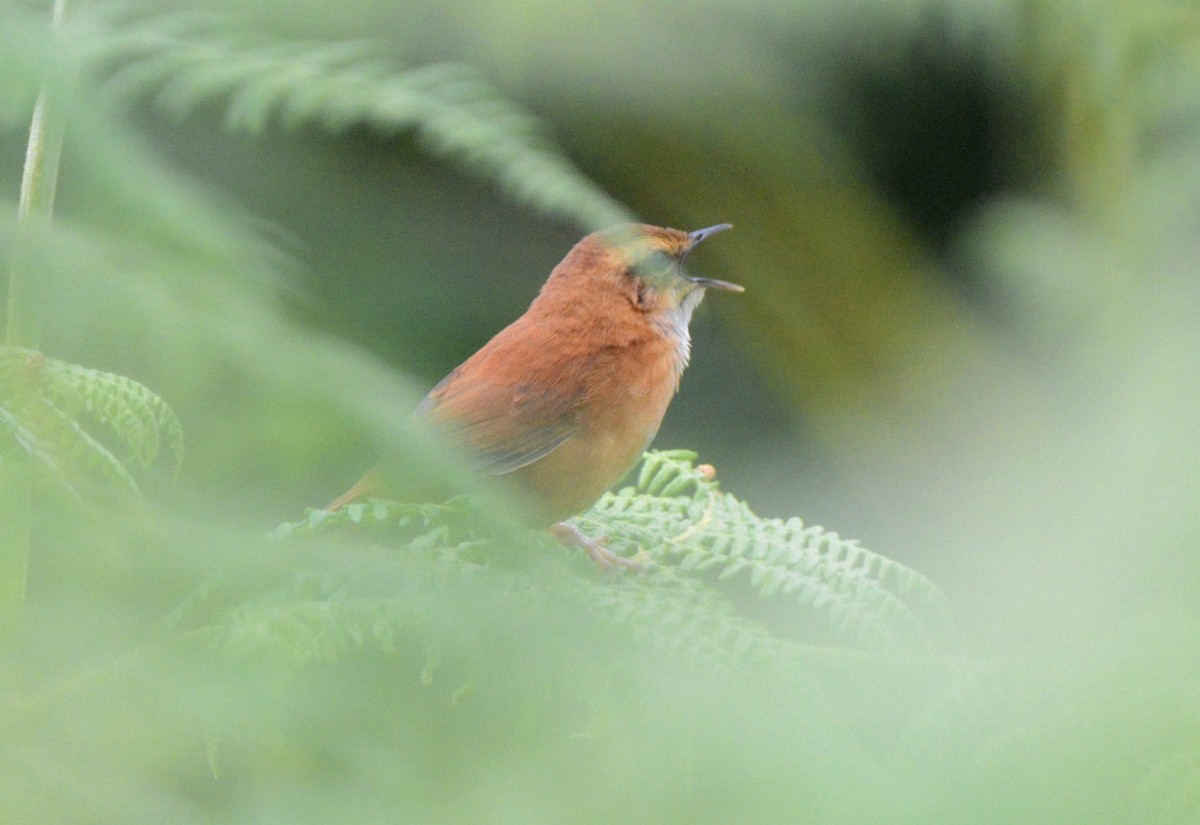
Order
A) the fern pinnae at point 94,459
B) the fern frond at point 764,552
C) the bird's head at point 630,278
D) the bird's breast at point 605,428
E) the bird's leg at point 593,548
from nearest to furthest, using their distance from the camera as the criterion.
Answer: the fern pinnae at point 94,459 < the fern frond at point 764,552 < the bird's leg at point 593,548 < the bird's breast at point 605,428 < the bird's head at point 630,278

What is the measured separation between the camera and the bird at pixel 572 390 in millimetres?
1965

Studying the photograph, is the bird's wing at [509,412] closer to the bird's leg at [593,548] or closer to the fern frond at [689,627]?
the bird's leg at [593,548]

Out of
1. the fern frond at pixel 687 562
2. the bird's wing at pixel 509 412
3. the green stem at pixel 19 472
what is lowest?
the green stem at pixel 19 472

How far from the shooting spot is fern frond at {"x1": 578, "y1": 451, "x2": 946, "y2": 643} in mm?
1254

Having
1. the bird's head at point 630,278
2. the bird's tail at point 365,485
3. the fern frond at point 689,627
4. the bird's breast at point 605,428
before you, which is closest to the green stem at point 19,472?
the bird's tail at point 365,485

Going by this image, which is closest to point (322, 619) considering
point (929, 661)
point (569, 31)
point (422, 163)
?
point (929, 661)

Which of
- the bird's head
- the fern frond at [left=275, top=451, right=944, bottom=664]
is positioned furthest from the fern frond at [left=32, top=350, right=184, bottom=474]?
the bird's head

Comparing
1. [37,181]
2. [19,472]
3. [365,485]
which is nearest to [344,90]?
[37,181]

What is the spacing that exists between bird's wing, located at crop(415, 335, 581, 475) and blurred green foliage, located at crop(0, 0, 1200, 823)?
153 mm

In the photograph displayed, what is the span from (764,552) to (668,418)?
76.5 inches

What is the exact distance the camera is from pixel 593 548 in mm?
1623

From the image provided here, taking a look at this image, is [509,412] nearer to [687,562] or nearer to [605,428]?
[605,428]

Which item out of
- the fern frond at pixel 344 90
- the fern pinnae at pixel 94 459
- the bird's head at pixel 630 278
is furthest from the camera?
the bird's head at pixel 630 278

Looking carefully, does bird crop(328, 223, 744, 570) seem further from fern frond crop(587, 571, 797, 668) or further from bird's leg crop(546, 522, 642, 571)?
fern frond crop(587, 571, 797, 668)
